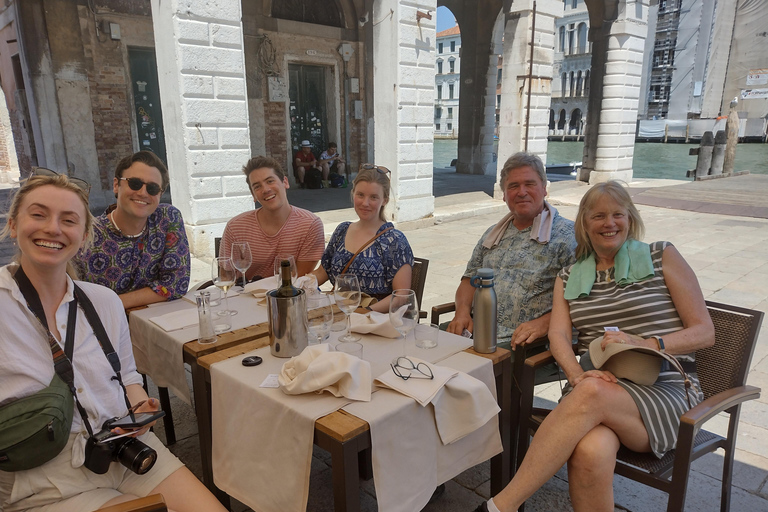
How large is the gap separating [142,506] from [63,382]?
1.71 ft

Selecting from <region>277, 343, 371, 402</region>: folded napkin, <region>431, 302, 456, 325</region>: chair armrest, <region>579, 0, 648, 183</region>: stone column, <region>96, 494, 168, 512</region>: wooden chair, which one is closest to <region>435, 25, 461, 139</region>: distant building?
<region>579, 0, 648, 183</region>: stone column

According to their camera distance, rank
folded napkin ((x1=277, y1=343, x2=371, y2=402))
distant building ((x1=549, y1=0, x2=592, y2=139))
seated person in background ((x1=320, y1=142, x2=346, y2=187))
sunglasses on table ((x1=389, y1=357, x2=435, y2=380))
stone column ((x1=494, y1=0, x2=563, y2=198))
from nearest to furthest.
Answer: folded napkin ((x1=277, y1=343, x2=371, y2=402)) < sunglasses on table ((x1=389, y1=357, x2=435, y2=380)) < stone column ((x1=494, y1=0, x2=563, y2=198)) < seated person in background ((x1=320, y1=142, x2=346, y2=187)) < distant building ((x1=549, y1=0, x2=592, y2=139))

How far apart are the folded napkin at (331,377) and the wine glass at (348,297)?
40cm

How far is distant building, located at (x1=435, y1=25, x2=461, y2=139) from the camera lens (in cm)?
5976

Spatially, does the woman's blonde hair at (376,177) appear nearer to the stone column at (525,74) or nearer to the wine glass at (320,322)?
the wine glass at (320,322)

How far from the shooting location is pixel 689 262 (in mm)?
6641

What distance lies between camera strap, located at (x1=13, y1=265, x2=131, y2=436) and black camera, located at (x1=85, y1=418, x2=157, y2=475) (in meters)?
0.09

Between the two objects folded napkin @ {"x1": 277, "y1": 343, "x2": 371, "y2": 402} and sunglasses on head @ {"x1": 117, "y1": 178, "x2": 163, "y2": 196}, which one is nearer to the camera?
folded napkin @ {"x1": 277, "y1": 343, "x2": 371, "y2": 402}

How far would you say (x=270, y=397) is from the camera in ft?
5.45

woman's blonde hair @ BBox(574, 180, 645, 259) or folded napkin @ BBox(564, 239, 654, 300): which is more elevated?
woman's blonde hair @ BBox(574, 180, 645, 259)

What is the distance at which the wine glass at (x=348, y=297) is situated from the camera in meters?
2.11

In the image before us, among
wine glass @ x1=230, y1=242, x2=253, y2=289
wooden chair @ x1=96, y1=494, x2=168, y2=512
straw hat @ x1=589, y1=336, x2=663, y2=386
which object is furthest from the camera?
wine glass @ x1=230, y1=242, x2=253, y2=289

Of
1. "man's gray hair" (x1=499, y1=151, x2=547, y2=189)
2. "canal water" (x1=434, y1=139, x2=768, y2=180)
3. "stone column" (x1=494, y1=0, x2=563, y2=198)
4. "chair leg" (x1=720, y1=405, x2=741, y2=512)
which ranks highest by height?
"stone column" (x1=494, y1=0, x2=563, y2=198)

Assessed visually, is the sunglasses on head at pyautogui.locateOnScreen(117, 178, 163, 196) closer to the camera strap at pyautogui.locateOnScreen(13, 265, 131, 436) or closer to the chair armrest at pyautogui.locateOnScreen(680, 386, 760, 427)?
the camera strap at pyautogui.locateOnScreen(13, 265, 131, 436)
